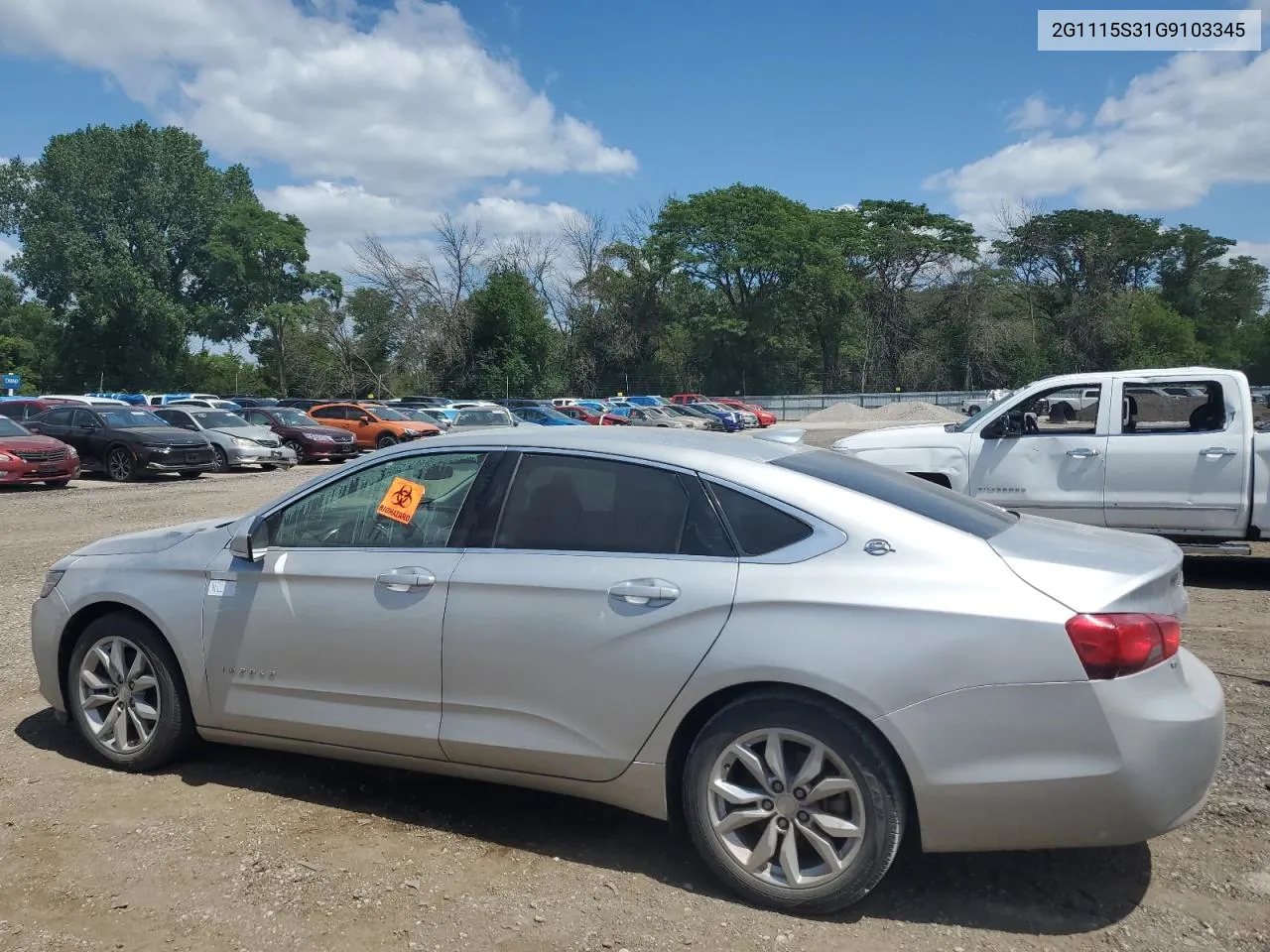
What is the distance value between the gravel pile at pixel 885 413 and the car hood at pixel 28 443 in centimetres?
4059

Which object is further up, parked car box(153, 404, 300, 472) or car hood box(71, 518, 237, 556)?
car hood box(71, 518, 237, 556)

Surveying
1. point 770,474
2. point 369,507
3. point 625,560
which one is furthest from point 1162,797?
point 369,507

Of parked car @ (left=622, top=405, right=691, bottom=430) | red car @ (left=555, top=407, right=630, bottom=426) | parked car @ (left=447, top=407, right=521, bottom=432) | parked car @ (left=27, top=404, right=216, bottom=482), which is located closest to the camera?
parked car @ (left=27, top=404, right=216, bottom=482)

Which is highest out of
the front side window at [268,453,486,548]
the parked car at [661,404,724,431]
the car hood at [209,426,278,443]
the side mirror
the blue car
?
the front side window at [268,453,486,548]

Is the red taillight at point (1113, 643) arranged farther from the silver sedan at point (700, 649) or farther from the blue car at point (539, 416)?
the blue car at point (539, 416)

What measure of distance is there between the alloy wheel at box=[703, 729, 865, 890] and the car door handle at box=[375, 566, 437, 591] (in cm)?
131

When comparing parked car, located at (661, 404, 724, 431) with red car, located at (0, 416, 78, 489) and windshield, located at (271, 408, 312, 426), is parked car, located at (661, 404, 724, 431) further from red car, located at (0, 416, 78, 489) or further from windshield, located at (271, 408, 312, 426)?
red car, located at (0, 416, 78, 489)

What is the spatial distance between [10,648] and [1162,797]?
266 inches

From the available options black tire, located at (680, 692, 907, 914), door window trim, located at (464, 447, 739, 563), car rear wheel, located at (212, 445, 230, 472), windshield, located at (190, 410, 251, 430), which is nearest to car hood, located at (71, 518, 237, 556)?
door window trim, located at (464, 447, 739, 563)

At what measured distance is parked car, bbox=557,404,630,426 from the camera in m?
40.9

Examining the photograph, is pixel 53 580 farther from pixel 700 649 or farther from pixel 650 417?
pixel 650 417

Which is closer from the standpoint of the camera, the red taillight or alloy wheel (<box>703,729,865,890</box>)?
the red taillight

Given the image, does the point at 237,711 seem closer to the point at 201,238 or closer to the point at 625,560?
the point at 625,560

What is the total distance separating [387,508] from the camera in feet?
13.9
